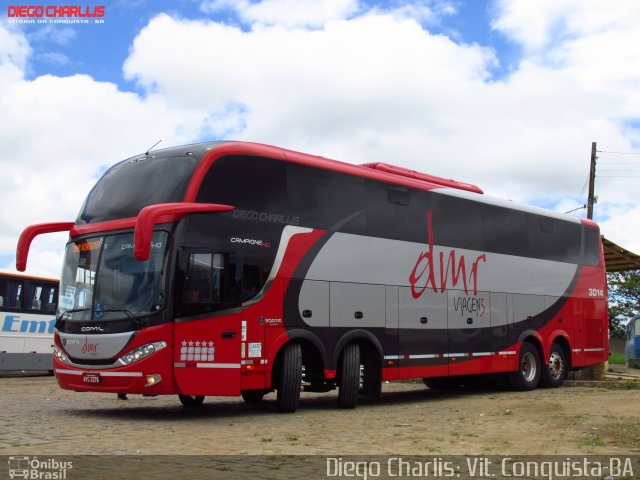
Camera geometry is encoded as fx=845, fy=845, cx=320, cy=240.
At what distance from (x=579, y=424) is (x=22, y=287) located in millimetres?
19491

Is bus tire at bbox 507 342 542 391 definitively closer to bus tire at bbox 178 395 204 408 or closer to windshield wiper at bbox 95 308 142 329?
bus tire at bbox 178 395 204 408

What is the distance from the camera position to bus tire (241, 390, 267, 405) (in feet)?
48.0

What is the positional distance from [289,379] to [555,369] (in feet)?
30.8

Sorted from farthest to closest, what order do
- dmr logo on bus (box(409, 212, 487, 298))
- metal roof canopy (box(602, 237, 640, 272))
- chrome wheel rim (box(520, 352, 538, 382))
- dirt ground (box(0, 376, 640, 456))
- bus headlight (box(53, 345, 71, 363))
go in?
metal roof canopy (box(602, 237, 640, 272))
chrome wheel rim (box(520, 352, 538, 382))
dmr logo on bus (box(409, 212, 487, 298))
bus headlight (box(53, 345, 71, 363))
dirt ground (box(0, 376, 640, 456))

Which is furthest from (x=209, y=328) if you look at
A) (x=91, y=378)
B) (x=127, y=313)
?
(x=91, y=378)

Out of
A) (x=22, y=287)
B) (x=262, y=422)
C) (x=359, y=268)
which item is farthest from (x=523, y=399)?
(x=22, y=287)

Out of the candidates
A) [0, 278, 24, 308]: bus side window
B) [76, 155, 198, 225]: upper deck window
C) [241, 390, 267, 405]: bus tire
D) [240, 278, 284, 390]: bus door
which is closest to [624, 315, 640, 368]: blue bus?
[0, 278, 24, 308]: bus side window

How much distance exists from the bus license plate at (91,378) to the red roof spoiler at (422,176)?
6.58 metres

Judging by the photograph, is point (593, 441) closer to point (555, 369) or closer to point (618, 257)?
point (555, 369)

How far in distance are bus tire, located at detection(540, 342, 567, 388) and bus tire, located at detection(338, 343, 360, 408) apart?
7178 millimetres

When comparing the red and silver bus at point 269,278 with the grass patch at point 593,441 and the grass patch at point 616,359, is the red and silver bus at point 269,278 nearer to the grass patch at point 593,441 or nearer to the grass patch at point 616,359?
the grass patch at point 593,441

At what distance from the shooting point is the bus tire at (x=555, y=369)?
66.0 ft

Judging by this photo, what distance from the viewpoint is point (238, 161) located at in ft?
42.8

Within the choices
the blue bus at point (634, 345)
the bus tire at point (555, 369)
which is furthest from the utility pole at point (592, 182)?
the bus tire at point (555, 369)
